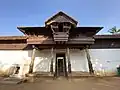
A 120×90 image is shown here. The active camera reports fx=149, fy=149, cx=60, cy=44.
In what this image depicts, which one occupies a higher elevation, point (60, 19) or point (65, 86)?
point (60, 19)

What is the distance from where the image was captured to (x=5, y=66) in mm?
12688

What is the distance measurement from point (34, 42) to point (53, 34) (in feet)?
5.40

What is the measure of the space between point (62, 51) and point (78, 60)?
1.56 m

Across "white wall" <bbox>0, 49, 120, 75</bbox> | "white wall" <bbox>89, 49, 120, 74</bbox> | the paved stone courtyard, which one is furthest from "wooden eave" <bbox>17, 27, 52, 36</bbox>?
the paved stone courtyard

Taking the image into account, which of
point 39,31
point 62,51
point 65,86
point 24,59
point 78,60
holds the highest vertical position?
point 39,31

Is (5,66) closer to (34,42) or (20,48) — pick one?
(20,48)

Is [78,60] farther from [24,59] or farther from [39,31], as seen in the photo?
[24,59]

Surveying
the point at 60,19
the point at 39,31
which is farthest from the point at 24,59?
the point at 60,19

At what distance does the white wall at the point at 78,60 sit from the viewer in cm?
1252

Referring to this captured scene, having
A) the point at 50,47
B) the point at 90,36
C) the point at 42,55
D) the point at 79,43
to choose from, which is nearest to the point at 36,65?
the point at 42,55

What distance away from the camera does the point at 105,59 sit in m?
12.6

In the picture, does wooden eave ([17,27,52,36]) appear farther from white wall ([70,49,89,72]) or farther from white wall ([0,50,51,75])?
white wall ([70,49,89,72])

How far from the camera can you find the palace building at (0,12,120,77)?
1162cm

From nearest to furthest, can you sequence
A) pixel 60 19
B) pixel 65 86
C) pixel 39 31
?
pixel 65 86, pixel 60 19, pixel 39 31
